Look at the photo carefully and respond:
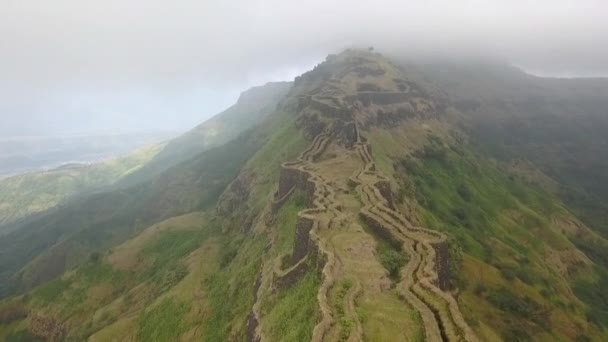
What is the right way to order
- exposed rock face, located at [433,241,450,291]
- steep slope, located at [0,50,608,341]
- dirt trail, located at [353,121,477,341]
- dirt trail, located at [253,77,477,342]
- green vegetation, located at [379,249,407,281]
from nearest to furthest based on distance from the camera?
1. dirt trail, located at [353,121,477,341]
2. dirt trail, located at [253,77,477,342]
3. steep slope, located at [0,50,608,341]
4. green vegetation, located at [379,249,407,281]
5. exposed rock face, located at [433,241,450,291]

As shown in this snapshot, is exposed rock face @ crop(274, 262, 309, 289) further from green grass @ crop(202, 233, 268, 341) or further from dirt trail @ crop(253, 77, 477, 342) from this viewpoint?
green grass @ crop(202, 233, 268, 341)

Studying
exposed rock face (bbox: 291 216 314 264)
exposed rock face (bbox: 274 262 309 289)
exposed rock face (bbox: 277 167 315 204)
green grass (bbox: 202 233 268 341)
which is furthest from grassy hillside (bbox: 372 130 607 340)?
A: exposed rock face (bbox: 274 262 309 289)

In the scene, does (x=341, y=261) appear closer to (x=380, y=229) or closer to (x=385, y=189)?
(x=380, y=229)

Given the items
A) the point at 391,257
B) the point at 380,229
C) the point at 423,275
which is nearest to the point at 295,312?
the point at 391,257

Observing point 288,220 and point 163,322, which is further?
point 163,322

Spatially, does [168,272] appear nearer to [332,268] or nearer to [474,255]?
[474,255]

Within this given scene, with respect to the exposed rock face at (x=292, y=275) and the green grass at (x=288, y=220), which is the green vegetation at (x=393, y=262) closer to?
the exposed rock face at (x=292, y=275)

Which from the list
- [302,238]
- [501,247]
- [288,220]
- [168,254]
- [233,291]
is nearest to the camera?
[302,238]


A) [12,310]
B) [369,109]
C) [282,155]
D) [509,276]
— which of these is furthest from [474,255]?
[12,310]
